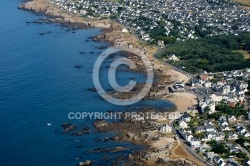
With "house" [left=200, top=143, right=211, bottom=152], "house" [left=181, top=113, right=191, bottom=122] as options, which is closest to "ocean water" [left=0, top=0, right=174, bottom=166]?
"house" [left=181, top=113, right=191, bottom=122]

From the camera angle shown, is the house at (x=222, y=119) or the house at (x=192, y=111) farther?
the house at (x=192, y=111)

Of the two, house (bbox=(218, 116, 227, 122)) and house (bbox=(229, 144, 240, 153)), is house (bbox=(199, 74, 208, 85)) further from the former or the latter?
house (bbox=(229, 144, 240, 153))

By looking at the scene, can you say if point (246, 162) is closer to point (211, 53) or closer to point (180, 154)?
point (180, 154)

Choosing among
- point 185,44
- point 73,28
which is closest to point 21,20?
point 73,28

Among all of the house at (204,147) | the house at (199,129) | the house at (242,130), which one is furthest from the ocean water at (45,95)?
the house at (242,130)

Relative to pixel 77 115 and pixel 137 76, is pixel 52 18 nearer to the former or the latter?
pixel 137 76

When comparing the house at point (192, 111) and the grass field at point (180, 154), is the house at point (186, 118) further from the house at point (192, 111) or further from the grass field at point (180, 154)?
the grass field at point (180, 154)
